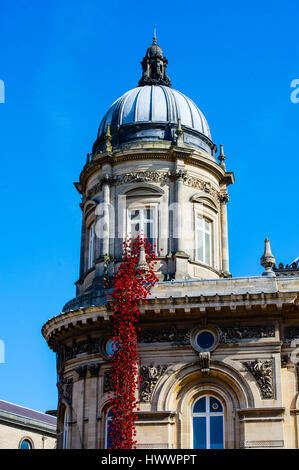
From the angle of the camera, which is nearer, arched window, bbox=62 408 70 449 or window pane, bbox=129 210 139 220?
arched window, bbox=62 408 70 449

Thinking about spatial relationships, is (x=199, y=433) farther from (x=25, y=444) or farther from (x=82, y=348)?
(x=25, y=444)

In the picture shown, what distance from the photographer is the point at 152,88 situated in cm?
3688

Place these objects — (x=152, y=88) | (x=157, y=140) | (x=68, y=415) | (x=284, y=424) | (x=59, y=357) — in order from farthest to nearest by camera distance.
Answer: (x=152, y=88) → (x=157, y=140) → (x=59, y=357) → (x=68, y=415) → (x=284, y=424)

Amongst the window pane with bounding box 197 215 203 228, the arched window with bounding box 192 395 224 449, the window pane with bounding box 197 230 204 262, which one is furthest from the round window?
the window pane with bounding box 197 215 203 228

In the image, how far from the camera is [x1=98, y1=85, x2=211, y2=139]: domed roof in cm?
3528

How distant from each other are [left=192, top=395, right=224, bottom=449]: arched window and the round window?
1848mm

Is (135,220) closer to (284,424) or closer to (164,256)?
(164,256)

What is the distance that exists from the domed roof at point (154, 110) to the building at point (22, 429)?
2368 cm

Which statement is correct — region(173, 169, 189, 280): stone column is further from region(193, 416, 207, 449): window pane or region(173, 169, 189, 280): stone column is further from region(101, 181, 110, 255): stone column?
region(193, 416, 207, 449): window pane

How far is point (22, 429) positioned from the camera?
52094mm

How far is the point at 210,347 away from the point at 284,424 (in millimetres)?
3785

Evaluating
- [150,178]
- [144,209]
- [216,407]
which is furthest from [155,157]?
[216,407]

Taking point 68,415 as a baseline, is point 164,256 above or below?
above
